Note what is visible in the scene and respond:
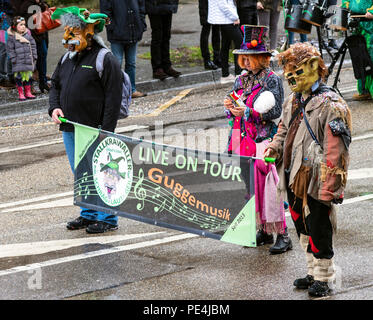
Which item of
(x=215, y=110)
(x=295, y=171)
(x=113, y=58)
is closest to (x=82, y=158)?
(x=113, y=58)

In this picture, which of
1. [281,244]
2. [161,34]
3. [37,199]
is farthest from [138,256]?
[161,34]

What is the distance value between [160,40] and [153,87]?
83cm

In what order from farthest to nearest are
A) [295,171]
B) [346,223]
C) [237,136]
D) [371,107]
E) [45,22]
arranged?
[45,22] < [371,107] < [346,223] < [237,136] < [295,171]

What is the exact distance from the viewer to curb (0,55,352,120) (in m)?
14.1

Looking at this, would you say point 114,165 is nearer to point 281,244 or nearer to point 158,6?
point 281,244

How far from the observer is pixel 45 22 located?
47.6 feet

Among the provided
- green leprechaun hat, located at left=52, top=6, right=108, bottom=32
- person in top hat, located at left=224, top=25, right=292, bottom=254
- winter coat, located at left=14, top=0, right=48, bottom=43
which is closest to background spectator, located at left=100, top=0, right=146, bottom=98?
winter coat, located at left=14, top=0, right=48, bottom=43

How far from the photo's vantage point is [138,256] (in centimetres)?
730

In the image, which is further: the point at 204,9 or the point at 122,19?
the point at 204,9

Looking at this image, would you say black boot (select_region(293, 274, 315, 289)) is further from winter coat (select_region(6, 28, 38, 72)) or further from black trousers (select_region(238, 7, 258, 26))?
black trousers (select_region(238, 7, 258, 26))

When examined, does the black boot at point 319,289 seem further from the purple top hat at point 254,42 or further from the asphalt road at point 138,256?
the purple top hat at point 254,42

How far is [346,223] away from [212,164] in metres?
1.88

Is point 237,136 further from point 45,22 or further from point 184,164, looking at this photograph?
point 45,22

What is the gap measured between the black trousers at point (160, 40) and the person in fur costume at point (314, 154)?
8.85 meters
